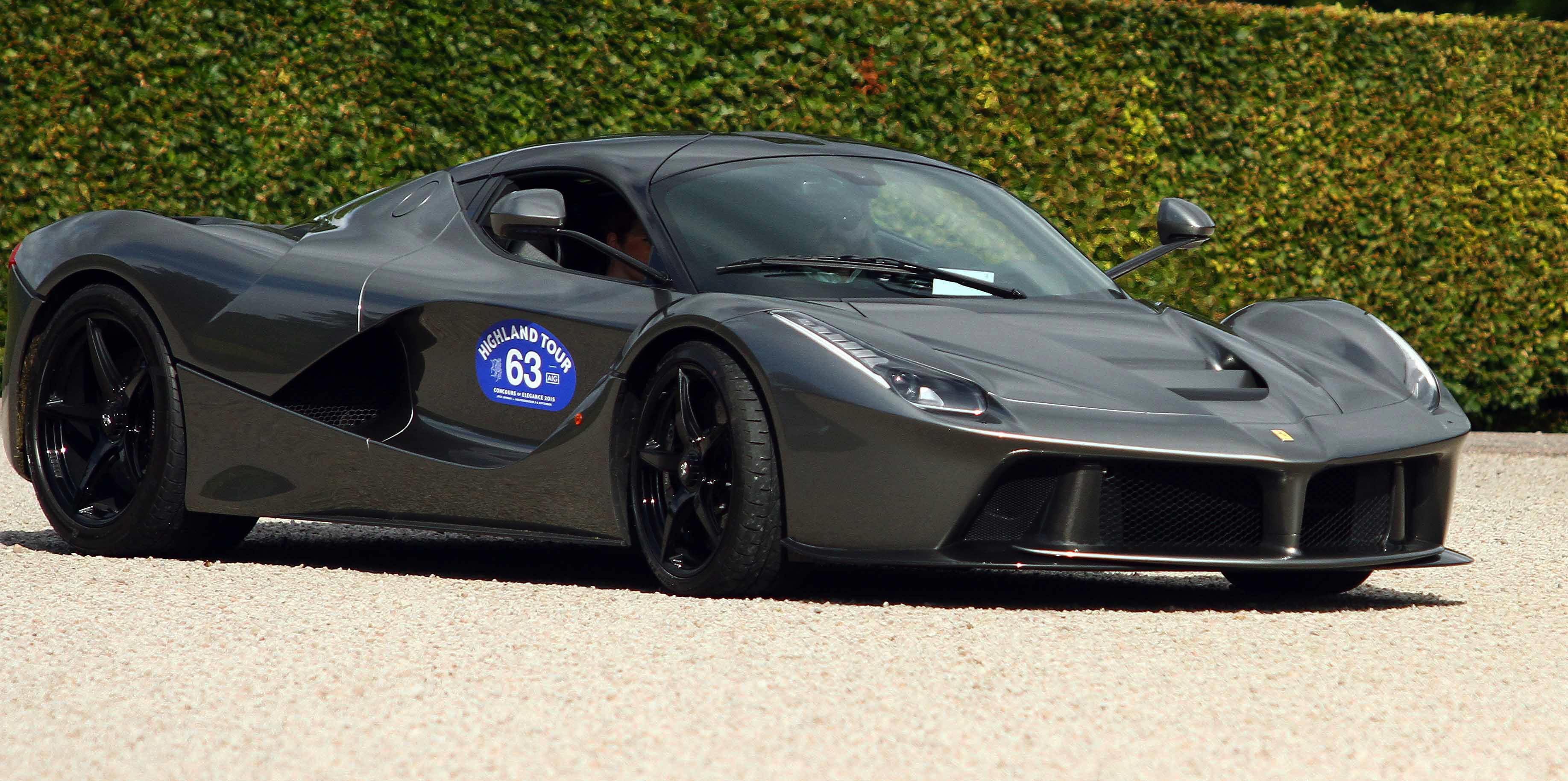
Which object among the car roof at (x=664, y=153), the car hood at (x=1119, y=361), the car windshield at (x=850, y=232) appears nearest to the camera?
the car hood at (x=1119, y=361)

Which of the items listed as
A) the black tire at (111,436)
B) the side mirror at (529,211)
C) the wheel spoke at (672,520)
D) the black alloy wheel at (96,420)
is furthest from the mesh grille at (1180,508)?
the black alloy wheel at (96,420)

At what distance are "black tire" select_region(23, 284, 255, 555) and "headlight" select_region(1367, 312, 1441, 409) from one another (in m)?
3.46

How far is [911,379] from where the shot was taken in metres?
4.59

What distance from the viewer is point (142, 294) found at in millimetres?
6152

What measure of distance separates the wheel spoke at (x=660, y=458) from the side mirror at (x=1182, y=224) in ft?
6.22

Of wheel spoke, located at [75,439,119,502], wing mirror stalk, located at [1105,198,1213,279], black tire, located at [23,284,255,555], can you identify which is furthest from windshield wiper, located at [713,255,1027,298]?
wheel spoke, located at [75,439,119,502]

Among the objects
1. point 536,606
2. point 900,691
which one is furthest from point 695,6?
point 900,691

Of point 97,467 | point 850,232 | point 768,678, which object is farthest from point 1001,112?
point 768,678

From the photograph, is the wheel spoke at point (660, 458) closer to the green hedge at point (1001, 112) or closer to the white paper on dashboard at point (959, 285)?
the white paper on dashboard at point (959, 285)

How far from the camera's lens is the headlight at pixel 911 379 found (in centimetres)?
454

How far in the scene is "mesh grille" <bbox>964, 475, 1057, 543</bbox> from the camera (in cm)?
457

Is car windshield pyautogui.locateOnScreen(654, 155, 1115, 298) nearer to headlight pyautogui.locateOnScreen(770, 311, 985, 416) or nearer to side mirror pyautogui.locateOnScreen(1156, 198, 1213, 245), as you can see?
side mirror pyautogui.locateOnScreen(1156, 198, 1213, 245)

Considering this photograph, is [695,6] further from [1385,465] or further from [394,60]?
[1385,465]

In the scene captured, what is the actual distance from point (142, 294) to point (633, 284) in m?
1.79
